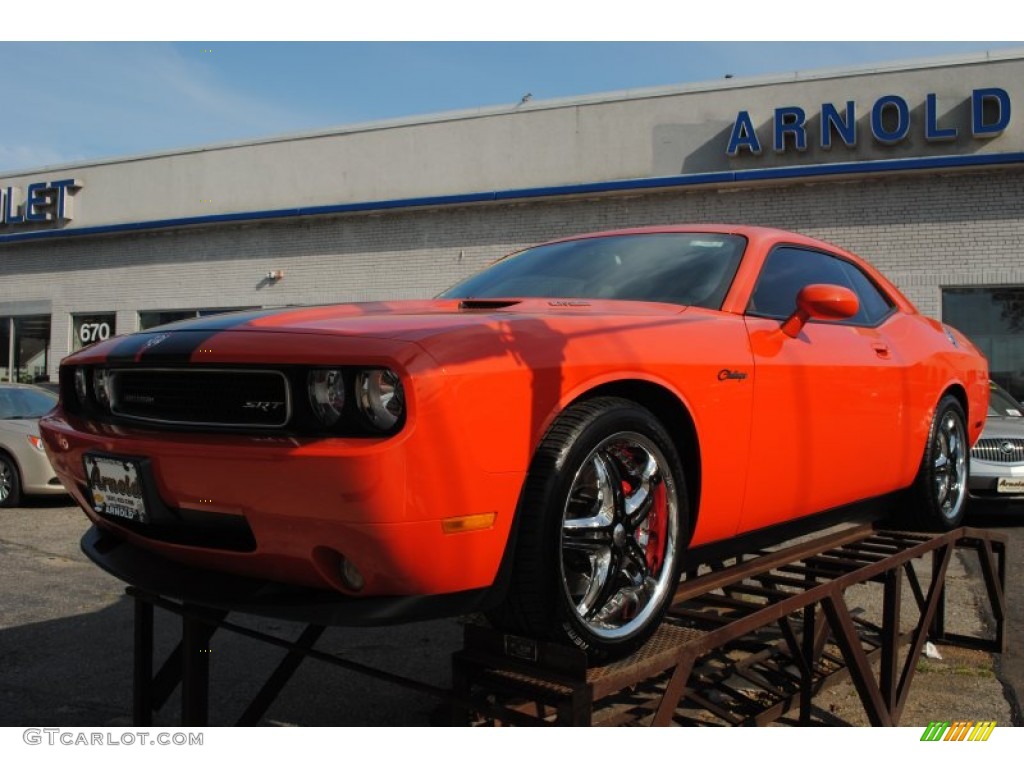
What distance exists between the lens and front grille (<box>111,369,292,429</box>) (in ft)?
6.75

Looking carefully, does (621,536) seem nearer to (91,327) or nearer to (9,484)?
(9,484)

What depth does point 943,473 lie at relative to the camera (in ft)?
14.4

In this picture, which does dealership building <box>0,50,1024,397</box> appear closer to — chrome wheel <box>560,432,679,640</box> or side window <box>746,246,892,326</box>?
side window <box>746,246,892,326</box>

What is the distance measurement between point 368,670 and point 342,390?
911mm

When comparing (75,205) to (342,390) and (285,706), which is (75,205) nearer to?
(285,706)

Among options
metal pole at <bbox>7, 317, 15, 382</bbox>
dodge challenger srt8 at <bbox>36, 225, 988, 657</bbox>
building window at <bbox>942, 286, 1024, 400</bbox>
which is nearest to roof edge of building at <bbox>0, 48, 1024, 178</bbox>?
building window at <bbox>942, 286, 1024, 400</bbox>

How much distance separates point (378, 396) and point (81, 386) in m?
1.18

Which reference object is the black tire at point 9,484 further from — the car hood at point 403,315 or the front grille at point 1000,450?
the front grille at point 1000,450

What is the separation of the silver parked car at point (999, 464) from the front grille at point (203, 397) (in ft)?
24.5

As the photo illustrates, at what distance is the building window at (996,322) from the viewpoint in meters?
11.9

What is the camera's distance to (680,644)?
8.03 feet

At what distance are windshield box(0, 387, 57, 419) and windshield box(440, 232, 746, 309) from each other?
24.7 ft

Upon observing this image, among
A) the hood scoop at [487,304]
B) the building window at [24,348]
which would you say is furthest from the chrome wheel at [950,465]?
the building window at [24,348]

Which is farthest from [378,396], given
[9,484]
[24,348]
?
[24,348]
